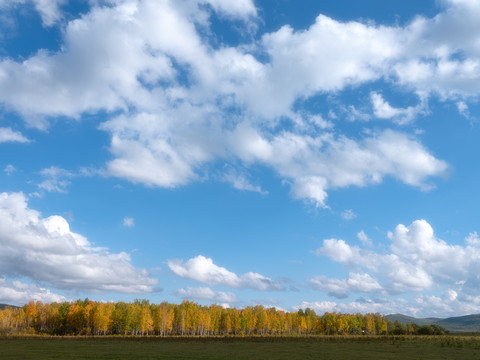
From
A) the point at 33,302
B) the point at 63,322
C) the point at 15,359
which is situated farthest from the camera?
the point at 33,302

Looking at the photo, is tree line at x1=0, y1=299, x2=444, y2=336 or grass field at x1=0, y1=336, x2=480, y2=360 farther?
tree line at x1=0, y1=299, x2=444, y2=336

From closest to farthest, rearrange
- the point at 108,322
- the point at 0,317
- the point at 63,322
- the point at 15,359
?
the point at 15,359 → the point at 108,322 → the point at 63,322 → the point at 0,317

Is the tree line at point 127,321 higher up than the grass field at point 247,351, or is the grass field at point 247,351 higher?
the grass field at point 247,351

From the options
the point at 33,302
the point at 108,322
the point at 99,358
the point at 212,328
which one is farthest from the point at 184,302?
the point at 99,358

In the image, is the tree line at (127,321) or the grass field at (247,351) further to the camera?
the tree line at (127,321)

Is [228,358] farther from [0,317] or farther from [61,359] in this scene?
[0,317]

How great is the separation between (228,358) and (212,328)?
137072 mm

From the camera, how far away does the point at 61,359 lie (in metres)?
43.8

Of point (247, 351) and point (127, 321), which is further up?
point (247, 351)

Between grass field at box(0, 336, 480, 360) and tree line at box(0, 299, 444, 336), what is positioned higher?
grass field at box(0, 336, 480, 360)

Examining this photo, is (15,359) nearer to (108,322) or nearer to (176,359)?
(176,359)

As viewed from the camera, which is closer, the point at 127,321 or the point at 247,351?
the point at 247,351

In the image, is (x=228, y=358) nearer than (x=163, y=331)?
Yes

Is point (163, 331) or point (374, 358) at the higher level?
point (374, 358)
